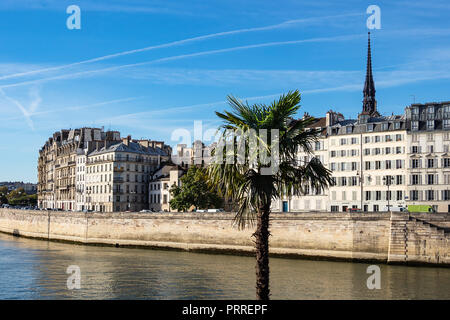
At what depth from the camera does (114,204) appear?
3413 inches

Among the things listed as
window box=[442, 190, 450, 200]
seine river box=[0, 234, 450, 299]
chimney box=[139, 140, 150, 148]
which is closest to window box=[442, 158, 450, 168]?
window box=[442, 190, 450, 200]

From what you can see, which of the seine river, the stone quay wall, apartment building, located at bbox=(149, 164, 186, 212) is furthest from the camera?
apartment building, located at bbox=(149, 164, 186, 212)

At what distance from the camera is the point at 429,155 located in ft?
193

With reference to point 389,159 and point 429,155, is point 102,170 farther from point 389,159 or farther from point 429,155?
point 429,155

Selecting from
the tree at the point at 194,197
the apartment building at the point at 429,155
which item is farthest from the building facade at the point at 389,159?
the tree at the point at 194,197

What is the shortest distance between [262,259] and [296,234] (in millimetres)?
37877

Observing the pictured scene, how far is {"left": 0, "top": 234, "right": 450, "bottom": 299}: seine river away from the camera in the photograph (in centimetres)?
2831

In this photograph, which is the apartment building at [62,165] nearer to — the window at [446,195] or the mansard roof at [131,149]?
the mansard roof at [131,149]

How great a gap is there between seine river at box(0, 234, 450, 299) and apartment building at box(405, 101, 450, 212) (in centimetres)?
2119

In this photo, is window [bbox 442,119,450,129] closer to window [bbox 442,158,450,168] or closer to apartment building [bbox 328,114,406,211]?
window [bbox 442,158,450,168]

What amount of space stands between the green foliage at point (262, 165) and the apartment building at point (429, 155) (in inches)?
2043

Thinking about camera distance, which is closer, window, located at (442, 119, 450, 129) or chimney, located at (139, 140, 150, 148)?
window, located at (442, 119, 450, 129)

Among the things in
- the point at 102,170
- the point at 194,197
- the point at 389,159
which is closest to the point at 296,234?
the point at 389,159
